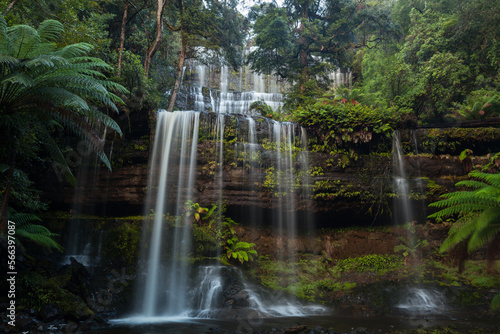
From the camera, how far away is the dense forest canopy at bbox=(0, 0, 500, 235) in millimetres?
10398

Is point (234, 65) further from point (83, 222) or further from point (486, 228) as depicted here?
point (486, 228)

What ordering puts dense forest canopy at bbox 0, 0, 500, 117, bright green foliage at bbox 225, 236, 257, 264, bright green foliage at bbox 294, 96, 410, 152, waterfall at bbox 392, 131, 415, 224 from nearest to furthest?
bright green foliage at bbox 225, 236, 257, 264 < waterfall at bbox 392, 131, 415, 224 < bright green foliage at bbox 294, 96, 410, 152 < dense forest canopy at bbox 0, 0, 500, 117

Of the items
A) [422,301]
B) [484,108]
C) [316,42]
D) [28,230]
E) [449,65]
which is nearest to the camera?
[28,230]

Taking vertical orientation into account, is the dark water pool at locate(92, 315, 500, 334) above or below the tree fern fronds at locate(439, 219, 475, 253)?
below

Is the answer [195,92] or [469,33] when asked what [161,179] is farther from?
[469,33]

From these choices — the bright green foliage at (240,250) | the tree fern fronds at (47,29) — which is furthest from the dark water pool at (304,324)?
the tree fern fronds at (47,29)

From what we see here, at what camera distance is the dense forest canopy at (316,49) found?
10398 millimetres

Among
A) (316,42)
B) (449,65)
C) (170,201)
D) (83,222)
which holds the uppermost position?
(316,42)

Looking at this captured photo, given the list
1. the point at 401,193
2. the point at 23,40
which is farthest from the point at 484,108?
the point at 23,40

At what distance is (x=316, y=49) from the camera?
15.7m

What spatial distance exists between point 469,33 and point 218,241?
50.2ft

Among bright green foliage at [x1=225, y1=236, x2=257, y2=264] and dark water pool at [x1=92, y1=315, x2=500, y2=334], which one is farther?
bright green foliage at [x1=225, y1=236, x2=257, y2=264]

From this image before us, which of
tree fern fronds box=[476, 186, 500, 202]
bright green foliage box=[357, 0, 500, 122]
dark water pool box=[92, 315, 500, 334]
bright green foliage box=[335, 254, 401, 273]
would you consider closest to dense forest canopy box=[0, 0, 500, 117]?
bright green foliage box=[357, 0, 500, 122]

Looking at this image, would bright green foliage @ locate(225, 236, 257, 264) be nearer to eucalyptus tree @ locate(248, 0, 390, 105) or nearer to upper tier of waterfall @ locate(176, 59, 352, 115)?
eucalyptus tree @ locate(248, 0, 390, 105)
